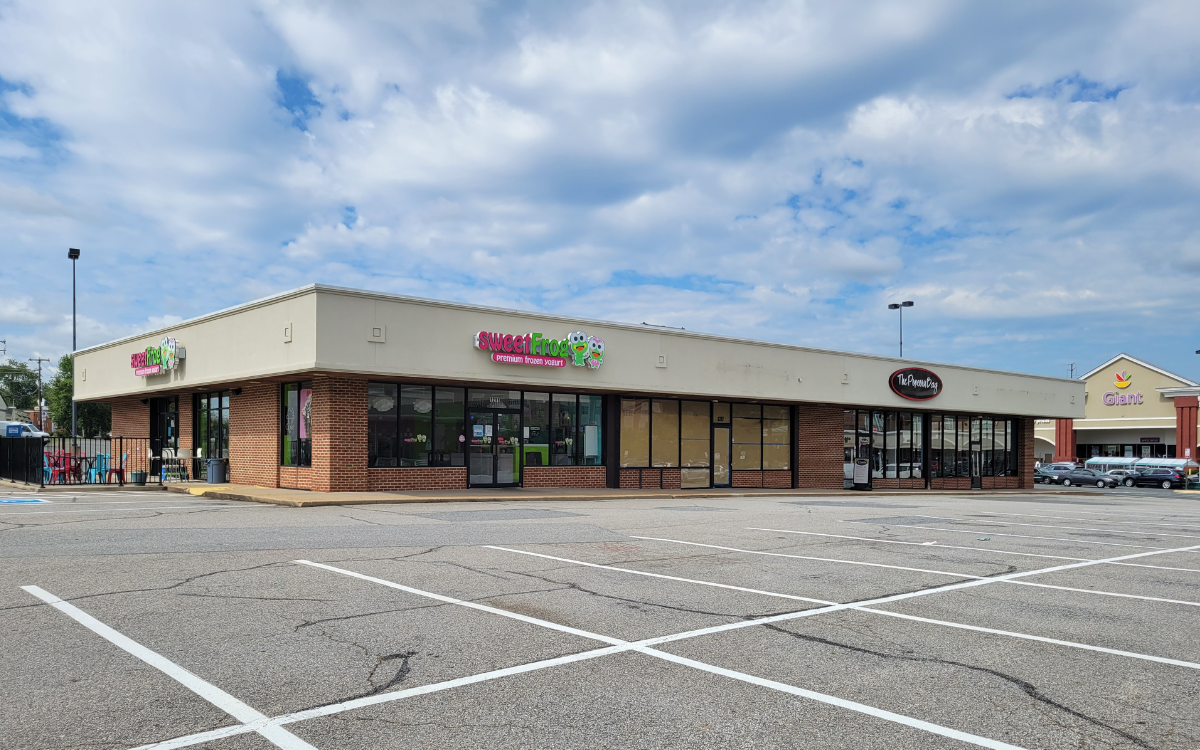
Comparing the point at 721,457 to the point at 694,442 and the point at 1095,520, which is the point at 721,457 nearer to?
the point at 694,442

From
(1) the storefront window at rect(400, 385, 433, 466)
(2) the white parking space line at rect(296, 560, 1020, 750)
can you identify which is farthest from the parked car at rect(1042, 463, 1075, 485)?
(2) the white parking space line at rect(296, 560, 1020, 750)

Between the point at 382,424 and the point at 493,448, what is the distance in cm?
342

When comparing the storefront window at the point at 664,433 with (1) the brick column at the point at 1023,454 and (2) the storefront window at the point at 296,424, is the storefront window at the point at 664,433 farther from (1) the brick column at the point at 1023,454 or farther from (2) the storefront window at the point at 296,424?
(1) the brick column at the point at 1023,454

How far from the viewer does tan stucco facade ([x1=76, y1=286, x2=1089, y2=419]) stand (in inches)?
846

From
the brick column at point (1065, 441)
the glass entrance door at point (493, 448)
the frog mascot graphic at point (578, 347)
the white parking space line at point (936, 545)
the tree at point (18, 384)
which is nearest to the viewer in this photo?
the white parking space line at point (936, 545)

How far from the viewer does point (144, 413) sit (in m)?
34.1

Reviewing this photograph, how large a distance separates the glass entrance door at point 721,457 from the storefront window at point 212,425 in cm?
1569

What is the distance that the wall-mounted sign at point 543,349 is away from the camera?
23672mm

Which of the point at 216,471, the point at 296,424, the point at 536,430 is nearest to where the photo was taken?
the point at 296,424

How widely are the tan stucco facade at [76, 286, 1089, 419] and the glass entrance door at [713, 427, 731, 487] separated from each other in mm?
1649

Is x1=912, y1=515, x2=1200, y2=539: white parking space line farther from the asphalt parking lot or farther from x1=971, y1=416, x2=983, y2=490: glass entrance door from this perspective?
x1=971, y1=416, x2=983, y2=490: glass entrance door

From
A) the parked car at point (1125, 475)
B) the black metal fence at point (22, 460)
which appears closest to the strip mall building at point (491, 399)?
the black metal fence at point (22, 460)

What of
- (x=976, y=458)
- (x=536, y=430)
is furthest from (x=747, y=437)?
(x=976, y=458)

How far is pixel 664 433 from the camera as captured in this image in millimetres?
29500
